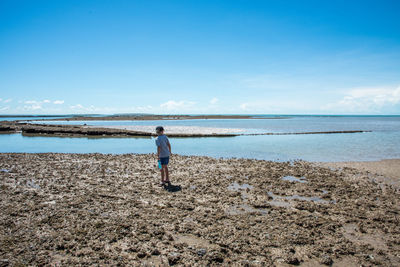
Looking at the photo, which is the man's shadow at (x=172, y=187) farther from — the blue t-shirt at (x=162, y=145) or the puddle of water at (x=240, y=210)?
the puddle of water at (x=240, y=210)

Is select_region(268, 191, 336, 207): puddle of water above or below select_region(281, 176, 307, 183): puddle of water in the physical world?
below

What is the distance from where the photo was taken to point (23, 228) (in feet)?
21.1

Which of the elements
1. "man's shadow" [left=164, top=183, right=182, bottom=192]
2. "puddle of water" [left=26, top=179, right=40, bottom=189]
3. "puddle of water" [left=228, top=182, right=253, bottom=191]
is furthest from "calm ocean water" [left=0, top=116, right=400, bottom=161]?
"puddle of water" [left=26, top=179, right=40, bottom=189]

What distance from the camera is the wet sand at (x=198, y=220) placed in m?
5.40

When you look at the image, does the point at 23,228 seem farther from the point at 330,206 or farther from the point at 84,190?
the point at 330,206

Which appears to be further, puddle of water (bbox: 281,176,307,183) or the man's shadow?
puddle of water (bbox: 281,176,307,183)

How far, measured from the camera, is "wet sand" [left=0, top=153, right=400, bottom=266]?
213 inches

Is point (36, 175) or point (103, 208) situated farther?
point (36, 175)

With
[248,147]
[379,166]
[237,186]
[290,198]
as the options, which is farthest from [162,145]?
[248,147]

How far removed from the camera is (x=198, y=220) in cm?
721

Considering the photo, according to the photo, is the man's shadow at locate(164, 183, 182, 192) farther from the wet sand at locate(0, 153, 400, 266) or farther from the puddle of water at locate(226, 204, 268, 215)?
the puddle of water at locate(226, 204, 268, 215)

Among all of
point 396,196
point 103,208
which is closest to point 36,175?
point 103,208

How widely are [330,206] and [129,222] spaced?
6947 millimetres

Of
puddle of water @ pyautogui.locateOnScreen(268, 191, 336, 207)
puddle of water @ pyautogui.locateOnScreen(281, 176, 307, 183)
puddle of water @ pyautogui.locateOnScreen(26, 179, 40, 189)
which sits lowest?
puddle of water @ pyautogui.locateOnScreen(268, 191, 336, 207)
